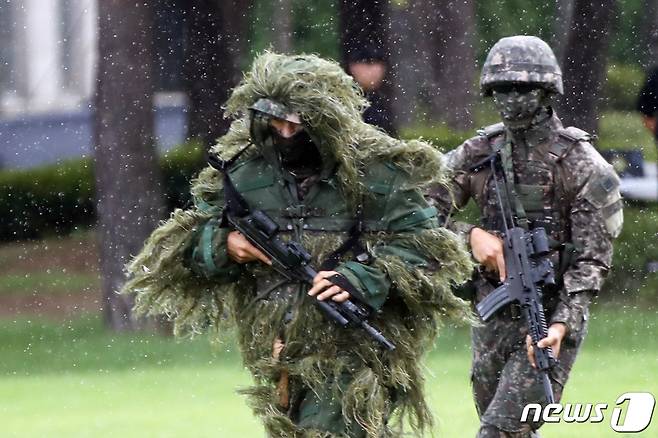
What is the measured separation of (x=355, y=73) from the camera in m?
→ 11.3

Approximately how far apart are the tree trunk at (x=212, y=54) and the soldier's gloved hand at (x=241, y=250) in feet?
30.1

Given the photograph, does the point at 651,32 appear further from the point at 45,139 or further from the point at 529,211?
the point at 529,211

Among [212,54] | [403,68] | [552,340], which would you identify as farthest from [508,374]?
[403,68]

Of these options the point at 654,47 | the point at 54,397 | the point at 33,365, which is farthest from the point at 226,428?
the point at 654,47

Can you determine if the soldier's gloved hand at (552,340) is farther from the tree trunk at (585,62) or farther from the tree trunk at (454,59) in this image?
the tree trunk at (454,59)

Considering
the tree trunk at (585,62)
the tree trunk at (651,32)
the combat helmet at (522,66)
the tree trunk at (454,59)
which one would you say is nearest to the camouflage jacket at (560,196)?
the combat helmet at (522,66)

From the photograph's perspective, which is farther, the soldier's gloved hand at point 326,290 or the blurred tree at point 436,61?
the blurred tree at point 436,61

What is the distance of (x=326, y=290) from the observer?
6.99 m

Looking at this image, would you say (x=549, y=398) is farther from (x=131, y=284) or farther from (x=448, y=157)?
(x=131, y=284)

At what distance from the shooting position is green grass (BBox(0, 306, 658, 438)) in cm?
1183

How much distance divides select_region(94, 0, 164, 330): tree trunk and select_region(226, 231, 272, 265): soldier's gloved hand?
27.9ft

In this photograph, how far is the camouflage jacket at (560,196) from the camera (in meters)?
7.72

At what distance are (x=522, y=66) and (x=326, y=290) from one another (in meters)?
1.45

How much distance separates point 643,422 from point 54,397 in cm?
453
